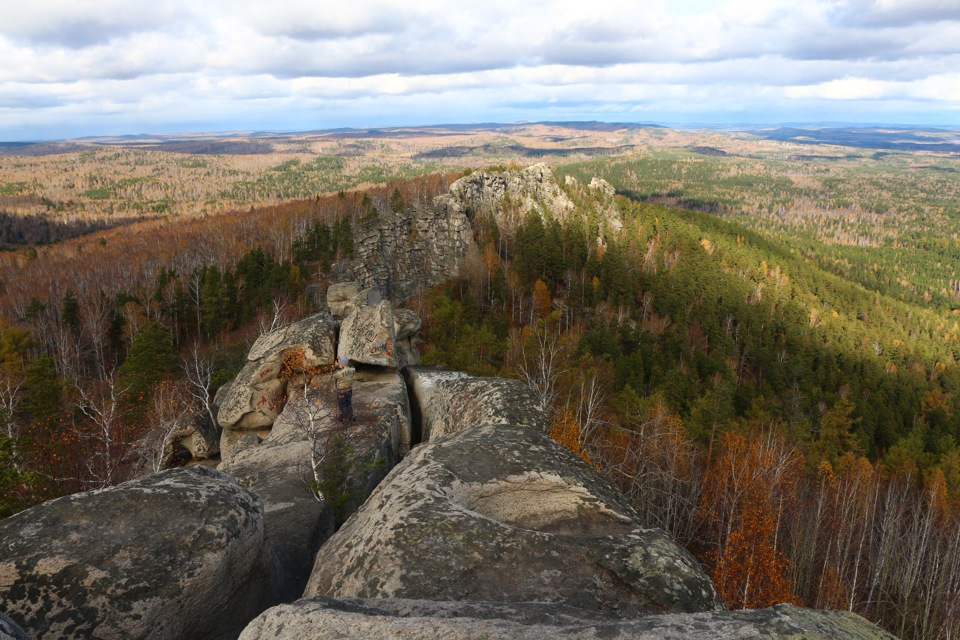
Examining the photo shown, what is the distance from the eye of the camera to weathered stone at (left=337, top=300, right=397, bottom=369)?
25281 millimetres

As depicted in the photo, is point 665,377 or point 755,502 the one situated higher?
point 755,502

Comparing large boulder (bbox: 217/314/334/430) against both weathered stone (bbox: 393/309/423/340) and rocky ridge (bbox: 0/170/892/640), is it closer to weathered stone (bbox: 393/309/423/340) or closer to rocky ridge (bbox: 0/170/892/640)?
weathered stone (bbox: 393/309/423/340)

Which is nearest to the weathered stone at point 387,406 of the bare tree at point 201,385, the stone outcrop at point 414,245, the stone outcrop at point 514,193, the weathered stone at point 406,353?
the weathered stone at point 406,353

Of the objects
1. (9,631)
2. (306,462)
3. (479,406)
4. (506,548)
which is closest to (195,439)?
(306,462)

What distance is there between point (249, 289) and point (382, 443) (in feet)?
231

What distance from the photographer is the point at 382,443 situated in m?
18.8

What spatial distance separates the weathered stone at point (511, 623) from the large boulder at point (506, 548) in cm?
152

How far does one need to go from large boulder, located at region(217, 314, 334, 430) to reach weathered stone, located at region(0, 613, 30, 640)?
788 inches

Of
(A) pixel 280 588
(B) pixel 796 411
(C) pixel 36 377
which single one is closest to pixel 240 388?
(A) pixel 280 588

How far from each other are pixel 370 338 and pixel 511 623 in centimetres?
2150

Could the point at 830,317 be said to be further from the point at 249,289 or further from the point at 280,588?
the point at 280,588

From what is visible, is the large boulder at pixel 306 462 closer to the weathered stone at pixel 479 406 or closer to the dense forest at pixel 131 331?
the weathered stone at pixel 479 406

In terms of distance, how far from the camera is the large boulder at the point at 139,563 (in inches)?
285

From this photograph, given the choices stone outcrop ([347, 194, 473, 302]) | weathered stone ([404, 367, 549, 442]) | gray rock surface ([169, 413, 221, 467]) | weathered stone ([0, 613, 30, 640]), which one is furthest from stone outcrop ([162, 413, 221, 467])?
stone outcrop ([347, 194, 473, 302])
